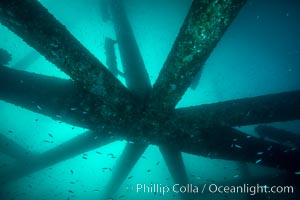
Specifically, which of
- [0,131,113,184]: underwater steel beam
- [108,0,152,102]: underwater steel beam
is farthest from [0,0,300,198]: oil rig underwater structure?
[0,131,113,184]: underwater steel beam

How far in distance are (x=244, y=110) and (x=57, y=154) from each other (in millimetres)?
4008

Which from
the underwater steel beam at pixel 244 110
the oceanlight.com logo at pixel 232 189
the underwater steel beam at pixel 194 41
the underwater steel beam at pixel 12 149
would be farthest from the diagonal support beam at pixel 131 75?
the underwater steel beam at pixel 12 149

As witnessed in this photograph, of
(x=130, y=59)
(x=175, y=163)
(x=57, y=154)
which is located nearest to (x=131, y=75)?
(x=130, y=59)

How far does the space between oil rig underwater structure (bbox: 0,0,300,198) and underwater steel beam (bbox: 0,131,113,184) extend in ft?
4.42

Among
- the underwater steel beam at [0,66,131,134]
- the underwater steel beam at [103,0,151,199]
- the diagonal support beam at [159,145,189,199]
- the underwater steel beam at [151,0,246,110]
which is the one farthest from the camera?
the diagonal support beam at [159,145,189,199]

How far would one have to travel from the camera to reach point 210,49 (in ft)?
7.28

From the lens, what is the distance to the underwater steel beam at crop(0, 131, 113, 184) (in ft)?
15.7

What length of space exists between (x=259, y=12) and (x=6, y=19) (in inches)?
456

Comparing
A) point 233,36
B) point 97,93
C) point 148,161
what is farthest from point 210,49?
point 148,161

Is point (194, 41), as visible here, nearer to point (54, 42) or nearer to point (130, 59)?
point (54, 42)

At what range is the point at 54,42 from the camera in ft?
6.97

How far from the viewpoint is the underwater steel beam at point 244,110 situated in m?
3.23

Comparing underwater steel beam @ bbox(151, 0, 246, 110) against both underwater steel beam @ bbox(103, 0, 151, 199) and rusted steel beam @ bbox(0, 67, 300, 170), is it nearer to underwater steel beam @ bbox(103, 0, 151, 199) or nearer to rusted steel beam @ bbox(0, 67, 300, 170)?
rusted steel beam @ bbox(0, 67, 300, 170)

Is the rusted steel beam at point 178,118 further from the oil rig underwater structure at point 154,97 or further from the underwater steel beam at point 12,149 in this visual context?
the underwater steel beam at point 12,149
